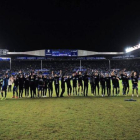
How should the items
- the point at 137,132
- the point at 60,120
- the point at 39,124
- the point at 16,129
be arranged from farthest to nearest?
1. the point at 60,120
2. the point at 39,124
3. the point at 16,129
4. the point at 137,132

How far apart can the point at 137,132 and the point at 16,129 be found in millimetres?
4073

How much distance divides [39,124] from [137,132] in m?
3.51

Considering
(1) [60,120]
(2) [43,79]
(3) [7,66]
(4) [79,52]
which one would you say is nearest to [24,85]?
(2) [43,79]

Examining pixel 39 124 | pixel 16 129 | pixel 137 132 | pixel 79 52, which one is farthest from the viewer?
pixel 79 52

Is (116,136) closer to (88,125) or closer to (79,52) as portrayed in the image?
(88,125)

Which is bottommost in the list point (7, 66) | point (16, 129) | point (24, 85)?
point (16, 129)

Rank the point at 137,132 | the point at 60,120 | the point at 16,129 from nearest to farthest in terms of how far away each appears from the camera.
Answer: the point at 137,132 < the point at 16,129 < the point at 60,120

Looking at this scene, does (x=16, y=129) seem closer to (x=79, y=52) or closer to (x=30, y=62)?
(x=79, y=52)

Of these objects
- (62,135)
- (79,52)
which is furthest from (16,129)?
(79,52)

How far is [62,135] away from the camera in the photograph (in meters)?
A: 5.50

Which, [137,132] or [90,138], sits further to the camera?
[137,132]

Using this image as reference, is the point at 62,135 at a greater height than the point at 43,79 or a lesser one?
lesser

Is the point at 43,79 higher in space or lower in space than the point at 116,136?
higher

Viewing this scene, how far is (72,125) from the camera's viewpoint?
21.5 ft
